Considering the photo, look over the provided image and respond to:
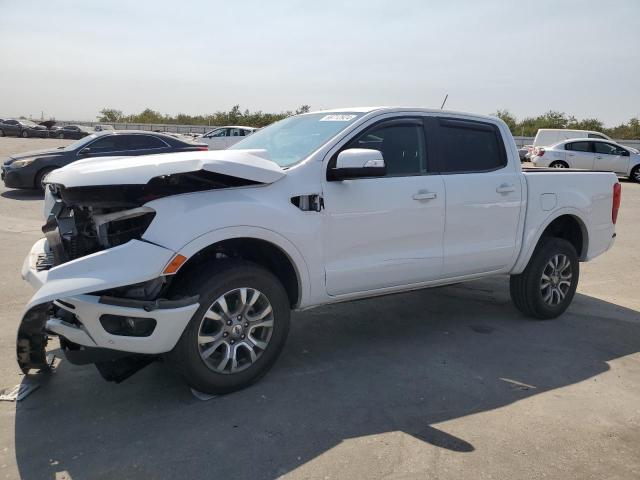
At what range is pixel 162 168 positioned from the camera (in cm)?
340

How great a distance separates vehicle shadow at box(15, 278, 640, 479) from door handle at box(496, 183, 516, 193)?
1.29 m

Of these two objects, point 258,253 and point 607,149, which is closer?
point 258,253

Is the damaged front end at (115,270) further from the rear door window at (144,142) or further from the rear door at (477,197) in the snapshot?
the rear door window at (144,142)

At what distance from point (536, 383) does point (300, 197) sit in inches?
85.3

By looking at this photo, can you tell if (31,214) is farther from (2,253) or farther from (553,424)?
(553,424)

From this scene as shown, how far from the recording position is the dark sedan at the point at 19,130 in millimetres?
44562

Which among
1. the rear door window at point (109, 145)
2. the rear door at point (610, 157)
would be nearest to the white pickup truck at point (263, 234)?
the rear door window at point (109, 145)

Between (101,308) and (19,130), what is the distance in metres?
47.8

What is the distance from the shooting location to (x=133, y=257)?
10.6 feet

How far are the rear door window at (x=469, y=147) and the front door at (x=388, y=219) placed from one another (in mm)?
244

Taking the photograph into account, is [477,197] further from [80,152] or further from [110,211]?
[80,152]

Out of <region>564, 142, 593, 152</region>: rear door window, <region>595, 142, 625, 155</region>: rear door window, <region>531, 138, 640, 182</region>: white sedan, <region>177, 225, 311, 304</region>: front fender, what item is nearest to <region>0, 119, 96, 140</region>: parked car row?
<region>531, 138, 640, 182</region>: white sedan

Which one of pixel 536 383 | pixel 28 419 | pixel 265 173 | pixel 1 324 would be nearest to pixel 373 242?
pixel 265 173

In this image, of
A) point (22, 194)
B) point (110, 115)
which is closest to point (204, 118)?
point (110, 115)
